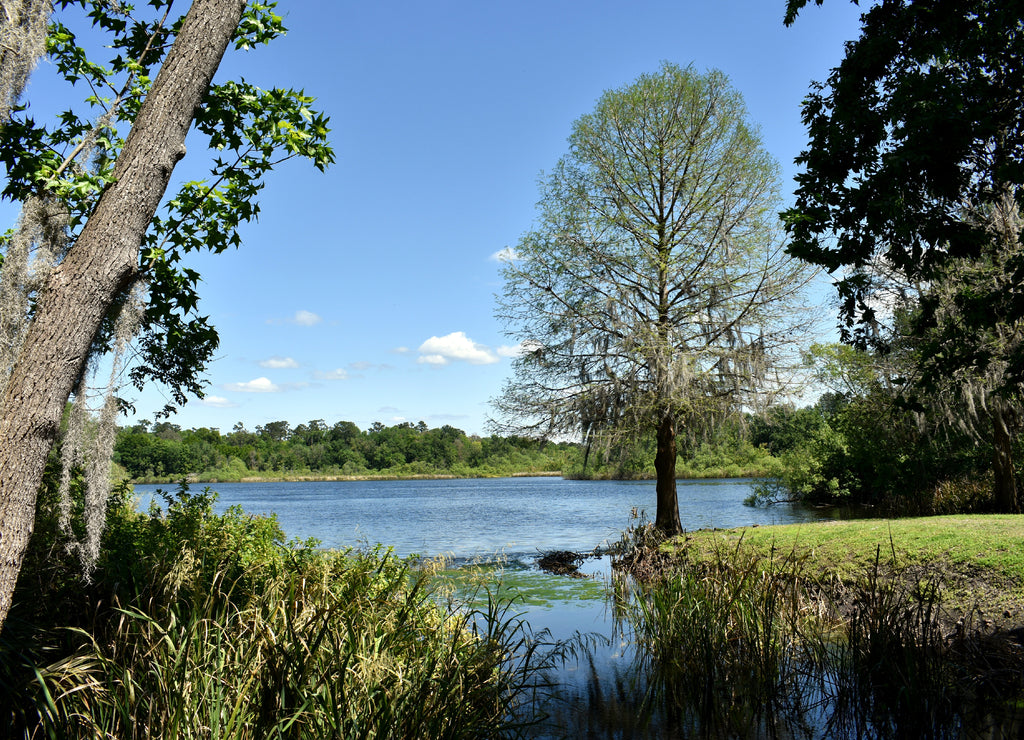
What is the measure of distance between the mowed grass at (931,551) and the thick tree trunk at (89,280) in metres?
5.39

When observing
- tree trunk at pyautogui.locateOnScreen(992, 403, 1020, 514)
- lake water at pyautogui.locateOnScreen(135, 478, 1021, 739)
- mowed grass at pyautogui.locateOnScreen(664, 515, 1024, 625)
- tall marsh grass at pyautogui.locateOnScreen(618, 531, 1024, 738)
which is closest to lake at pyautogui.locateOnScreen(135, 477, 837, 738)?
lake water at pyautogui.locateOnScreen(135, 478, 1021, 739)

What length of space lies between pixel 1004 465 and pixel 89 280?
19070 mm

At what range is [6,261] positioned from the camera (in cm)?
407

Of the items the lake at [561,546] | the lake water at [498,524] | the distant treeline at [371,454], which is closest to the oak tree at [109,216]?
the lake at [561,546]

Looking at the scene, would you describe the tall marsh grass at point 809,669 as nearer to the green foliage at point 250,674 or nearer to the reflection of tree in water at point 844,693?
the reflection of tree in water at point 844,693

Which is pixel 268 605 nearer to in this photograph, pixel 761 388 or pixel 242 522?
pixel 242 522

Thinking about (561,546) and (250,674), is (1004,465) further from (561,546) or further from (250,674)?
(250,674)

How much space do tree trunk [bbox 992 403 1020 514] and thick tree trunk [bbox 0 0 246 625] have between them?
17641 mm

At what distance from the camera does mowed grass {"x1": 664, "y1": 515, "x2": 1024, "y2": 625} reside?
7.93 m

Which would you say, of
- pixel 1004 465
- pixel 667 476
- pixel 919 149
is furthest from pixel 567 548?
pixel 919 149

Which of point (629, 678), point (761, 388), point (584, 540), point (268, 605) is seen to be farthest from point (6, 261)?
point (584, 540)

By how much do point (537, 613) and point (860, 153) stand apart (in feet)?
24.5

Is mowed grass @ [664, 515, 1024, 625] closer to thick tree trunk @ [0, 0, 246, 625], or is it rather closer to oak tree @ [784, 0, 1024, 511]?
oak tree @ [784, 0, 1024, 511]

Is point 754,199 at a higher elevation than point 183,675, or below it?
higher
